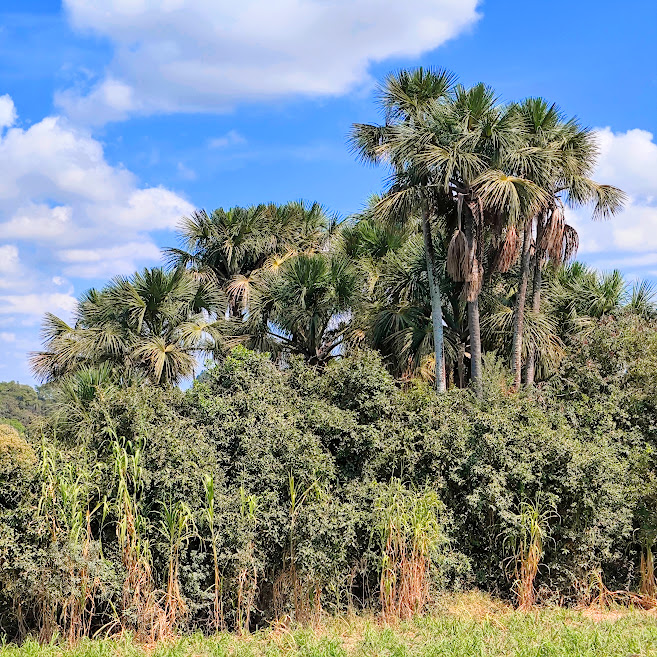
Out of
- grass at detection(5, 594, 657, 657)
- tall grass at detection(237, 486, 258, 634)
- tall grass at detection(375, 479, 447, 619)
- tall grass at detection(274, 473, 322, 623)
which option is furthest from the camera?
tall grass at detection(274, 473, 322, 623)

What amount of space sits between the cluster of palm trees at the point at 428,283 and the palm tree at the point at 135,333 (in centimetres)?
3

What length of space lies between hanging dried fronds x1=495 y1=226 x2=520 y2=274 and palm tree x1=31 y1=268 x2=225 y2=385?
6.46 metres

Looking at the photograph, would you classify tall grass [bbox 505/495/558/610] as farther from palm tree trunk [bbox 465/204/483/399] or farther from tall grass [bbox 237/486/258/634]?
palm tree trunk [bbox 465/204/483/399]

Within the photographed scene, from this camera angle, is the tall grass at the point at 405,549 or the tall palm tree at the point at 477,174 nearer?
the tall grass at the point at 405,549

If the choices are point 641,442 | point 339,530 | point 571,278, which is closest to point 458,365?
point 571,278

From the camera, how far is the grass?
21.1 ft

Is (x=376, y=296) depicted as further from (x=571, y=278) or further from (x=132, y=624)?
(x=132, y=624)

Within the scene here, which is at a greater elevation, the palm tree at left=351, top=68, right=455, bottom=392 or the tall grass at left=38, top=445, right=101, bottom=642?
the palm tree at left=351, top=68, right=455, bottom=392

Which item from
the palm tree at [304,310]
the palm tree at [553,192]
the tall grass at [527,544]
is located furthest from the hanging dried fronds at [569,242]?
the tall grass at [527,544]

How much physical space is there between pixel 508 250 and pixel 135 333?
318 inches

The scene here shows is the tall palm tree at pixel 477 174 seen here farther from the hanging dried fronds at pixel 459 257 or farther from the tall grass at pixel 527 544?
the tall grass at pixel 527 544

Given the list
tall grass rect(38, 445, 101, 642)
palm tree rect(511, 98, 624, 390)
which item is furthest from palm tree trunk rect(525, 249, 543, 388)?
tall grass rect(38, 445, 101, 642)

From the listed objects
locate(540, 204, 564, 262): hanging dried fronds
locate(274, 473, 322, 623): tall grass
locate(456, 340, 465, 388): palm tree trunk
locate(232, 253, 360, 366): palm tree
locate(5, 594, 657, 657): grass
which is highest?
locate(540, 204, 564, 262): hanging dried fronds

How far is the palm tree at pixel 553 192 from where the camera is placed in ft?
52.3
